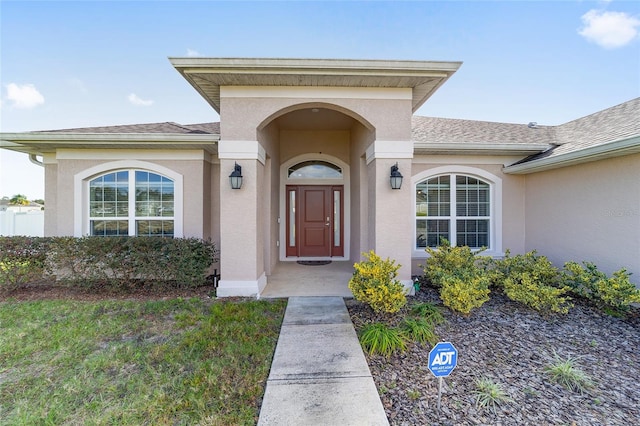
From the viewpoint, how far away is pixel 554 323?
4137 mm

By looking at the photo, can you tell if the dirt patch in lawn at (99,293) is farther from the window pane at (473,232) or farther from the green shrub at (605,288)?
the green shrub at (605,288)

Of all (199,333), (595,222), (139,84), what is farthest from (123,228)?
(595,222)

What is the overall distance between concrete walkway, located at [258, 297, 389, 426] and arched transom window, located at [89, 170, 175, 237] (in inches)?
171

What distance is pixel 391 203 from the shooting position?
17.4 feet

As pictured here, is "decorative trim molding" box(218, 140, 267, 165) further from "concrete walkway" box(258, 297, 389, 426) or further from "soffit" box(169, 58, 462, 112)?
"concrete walkway" box(258, 297, 389, 426)

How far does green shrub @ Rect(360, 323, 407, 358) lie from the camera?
10.8 feet

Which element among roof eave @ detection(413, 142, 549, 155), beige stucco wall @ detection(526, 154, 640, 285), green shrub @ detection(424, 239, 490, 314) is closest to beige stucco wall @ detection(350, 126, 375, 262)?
roof eave @ detection(413, 142, 549, 155)

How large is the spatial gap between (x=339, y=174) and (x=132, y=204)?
5.53 m

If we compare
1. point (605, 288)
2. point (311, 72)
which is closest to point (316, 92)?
point (311, 72)

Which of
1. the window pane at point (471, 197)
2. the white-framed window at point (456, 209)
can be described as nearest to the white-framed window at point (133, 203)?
→ the white-framed window at point (456, 209)

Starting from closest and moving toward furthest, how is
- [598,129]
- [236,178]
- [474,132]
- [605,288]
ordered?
[605,288] → [236,178] → [598,129] → [474,132]

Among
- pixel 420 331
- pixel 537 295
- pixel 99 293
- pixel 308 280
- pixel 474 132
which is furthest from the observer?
pixel 474 132

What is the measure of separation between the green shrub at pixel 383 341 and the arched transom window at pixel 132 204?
5270mm

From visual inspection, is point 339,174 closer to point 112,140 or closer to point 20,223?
point 112,140
